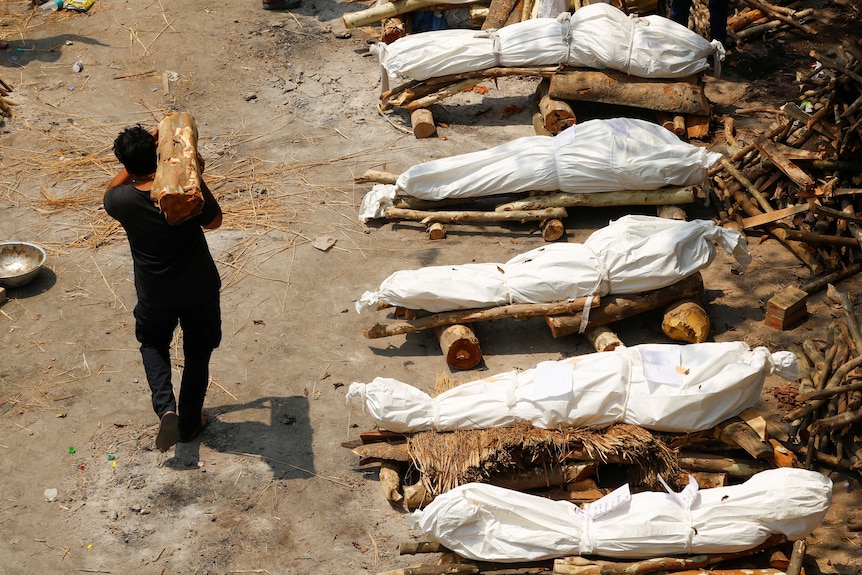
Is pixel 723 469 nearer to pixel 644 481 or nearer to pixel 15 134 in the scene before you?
pixel 644 481

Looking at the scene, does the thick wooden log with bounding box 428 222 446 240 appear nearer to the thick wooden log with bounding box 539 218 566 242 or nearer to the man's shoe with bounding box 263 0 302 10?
the thick wooden log with bounding box 539 218 566 242

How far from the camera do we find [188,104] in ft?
36.1

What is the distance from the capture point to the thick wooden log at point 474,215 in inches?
339

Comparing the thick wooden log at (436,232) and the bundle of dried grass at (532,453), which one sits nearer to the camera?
the bundle of dried grass at (532,453)

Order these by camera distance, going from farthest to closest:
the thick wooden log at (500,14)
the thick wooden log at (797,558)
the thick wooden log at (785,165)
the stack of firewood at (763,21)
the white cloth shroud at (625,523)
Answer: the thick wooden log at (500,14) < the stack of firewood at (763,21) < the thick wooden log at (785,165) < the white cloth shroud at (625,523) < the thick wooden log at (797,558)

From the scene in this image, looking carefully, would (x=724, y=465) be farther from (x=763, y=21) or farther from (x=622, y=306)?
(x=763, y=21)

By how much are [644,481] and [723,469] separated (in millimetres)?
536

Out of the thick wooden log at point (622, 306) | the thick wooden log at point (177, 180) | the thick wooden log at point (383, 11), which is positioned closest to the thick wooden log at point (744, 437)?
the thick wooden log at point (622, 306)

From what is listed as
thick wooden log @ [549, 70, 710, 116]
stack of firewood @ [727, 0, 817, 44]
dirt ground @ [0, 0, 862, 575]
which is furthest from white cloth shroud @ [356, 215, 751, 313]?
stack of firewood @ [727, 0, 817, 44]

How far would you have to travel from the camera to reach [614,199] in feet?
28.3

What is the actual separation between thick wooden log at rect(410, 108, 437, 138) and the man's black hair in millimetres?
4794

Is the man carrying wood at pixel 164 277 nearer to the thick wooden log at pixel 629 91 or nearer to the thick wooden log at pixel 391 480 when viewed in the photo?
the thick wooden log at pixel 391 480

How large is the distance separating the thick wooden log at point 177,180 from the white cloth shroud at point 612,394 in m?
1.70

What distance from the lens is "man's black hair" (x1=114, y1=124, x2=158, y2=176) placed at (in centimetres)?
560
